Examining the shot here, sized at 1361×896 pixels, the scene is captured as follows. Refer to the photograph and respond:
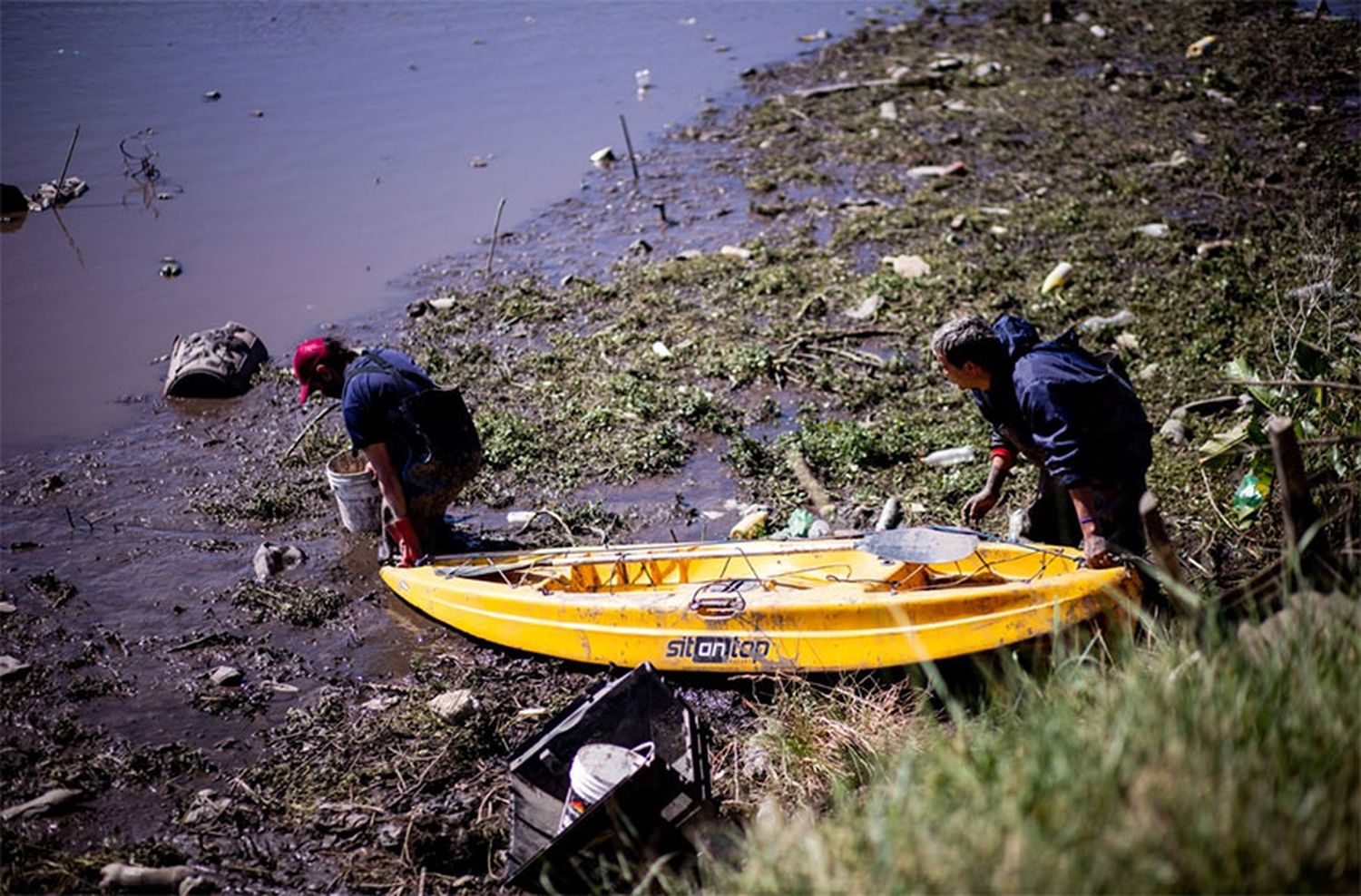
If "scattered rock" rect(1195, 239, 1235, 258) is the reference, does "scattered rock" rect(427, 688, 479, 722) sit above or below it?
below

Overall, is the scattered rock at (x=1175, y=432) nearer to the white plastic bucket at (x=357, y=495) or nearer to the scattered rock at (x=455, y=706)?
the scattered rock at (x=455, y=706)

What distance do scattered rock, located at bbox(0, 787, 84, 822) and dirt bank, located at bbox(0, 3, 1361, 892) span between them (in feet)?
0.12

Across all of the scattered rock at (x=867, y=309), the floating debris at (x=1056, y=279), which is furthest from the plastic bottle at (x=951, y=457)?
the floating debris at (x=1056, y=279)

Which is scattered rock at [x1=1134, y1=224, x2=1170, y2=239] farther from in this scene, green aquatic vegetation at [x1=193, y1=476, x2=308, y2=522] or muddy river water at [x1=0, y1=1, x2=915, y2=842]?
green aquatic vegetation at [x1=193, y1=476, x2=308, y2=522]

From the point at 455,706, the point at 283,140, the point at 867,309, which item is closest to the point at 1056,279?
the point at 867,309

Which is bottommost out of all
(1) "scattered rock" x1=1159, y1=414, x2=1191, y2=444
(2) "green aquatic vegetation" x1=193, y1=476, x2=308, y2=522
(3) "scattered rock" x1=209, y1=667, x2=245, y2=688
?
(3) "scattered rock" x1=209, y1=667, x2=245, y2=688

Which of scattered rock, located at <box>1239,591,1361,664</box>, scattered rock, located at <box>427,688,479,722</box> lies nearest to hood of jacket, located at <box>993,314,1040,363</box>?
scattered rock, located at <box>1239,591,1361,664</box>

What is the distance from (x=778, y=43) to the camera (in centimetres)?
1780

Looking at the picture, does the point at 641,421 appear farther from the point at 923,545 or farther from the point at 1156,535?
the point at 1156,535

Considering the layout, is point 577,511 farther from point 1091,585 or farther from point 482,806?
point 1091,585

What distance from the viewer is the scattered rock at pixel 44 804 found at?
4766mm

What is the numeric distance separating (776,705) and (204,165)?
11.9 meters

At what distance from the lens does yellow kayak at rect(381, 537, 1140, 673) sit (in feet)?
15.3

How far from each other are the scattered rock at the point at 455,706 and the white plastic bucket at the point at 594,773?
3.25ft
